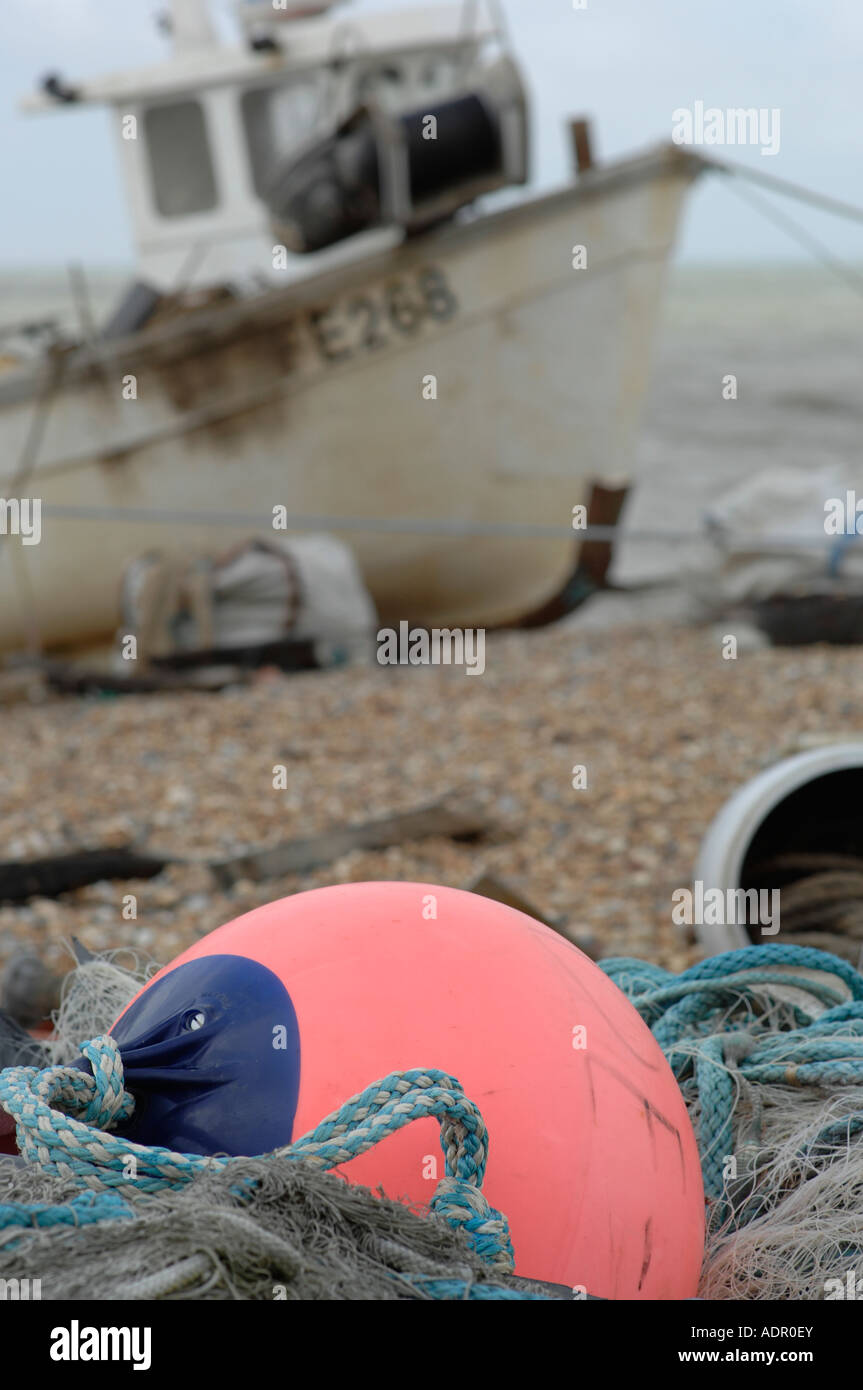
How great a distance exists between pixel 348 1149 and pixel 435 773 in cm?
401

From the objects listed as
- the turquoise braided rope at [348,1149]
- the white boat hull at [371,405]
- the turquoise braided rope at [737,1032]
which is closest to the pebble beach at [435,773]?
the turquoise braided rope at [737,1032]

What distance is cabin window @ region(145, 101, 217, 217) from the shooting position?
989 centimetres

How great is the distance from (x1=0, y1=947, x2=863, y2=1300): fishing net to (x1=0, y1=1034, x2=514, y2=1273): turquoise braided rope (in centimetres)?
2

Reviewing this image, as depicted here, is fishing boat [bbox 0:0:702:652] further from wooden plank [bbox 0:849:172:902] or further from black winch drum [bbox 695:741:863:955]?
black winch drum [bbox 695:741:863:955]

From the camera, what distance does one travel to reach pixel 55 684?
729cm

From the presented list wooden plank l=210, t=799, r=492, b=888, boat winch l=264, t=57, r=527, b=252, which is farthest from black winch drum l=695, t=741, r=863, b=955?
boat winch l=264, t=57, r=527, b=252

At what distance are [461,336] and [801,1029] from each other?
7295 mm

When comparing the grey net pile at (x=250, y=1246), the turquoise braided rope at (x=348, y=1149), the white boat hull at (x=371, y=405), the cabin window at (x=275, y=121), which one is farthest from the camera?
the cabin window at (x=275, y=121)

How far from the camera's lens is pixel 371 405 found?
28.9 feet

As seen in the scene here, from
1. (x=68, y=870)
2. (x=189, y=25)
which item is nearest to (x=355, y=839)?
(x=68, y=870)

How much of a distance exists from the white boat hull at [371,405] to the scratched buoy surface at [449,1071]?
22.0ft

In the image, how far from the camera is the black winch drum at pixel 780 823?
3027 mm

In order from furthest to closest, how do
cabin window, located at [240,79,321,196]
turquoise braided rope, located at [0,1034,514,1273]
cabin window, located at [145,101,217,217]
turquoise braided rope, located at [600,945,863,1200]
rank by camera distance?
cabin window, located at [145,101,217,217] → cabin window, located at [240,79,321,196] → turquoise braided rope, located at [600,945,863,1200] → turquoise braided rope, located at [0,1034,514,1273]

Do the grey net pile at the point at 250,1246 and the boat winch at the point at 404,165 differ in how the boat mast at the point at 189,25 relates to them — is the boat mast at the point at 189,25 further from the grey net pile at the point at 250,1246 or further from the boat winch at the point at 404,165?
the grey net pile at the point at 250,1246
